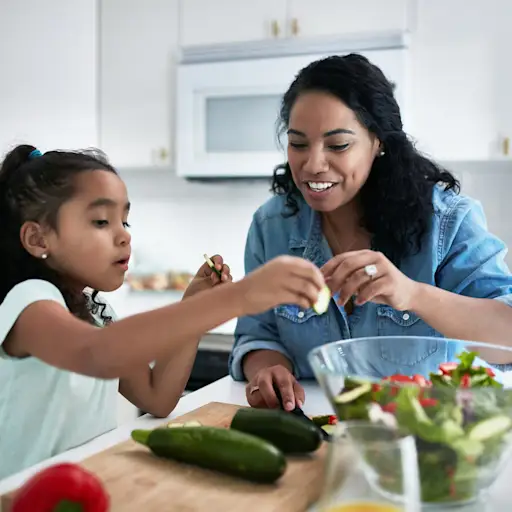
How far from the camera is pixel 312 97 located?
1.41 m

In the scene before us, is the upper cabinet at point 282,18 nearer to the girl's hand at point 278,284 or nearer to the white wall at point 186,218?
the white wall at point 186,218

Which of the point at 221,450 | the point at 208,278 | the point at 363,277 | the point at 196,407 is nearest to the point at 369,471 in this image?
the point at 221,450

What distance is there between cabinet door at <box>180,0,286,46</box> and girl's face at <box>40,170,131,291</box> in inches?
76.8

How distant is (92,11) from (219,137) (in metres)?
0.84

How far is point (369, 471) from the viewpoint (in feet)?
1.91

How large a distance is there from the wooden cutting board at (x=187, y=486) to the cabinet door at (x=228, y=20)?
2.37 metres

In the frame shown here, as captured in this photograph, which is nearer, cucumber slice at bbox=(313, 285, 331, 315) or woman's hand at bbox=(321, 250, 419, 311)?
cucumber slice at bbox=(313, 285, 331, 315)

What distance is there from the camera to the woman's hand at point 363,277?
3.69 feet

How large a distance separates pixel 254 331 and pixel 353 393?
0.72 meters

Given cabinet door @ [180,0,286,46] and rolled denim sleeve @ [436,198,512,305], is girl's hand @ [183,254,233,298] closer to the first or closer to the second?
rolled denim sleeve @ [436,198,512,305]

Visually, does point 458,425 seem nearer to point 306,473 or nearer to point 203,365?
point 306,473

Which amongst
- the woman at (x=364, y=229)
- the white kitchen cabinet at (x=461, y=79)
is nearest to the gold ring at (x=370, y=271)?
the woman at (x=364, y=229)

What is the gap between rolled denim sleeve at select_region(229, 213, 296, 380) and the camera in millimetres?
1479

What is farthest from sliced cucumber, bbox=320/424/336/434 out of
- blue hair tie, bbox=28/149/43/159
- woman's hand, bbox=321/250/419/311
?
blue hair tie, bbox=28/149/43/159
